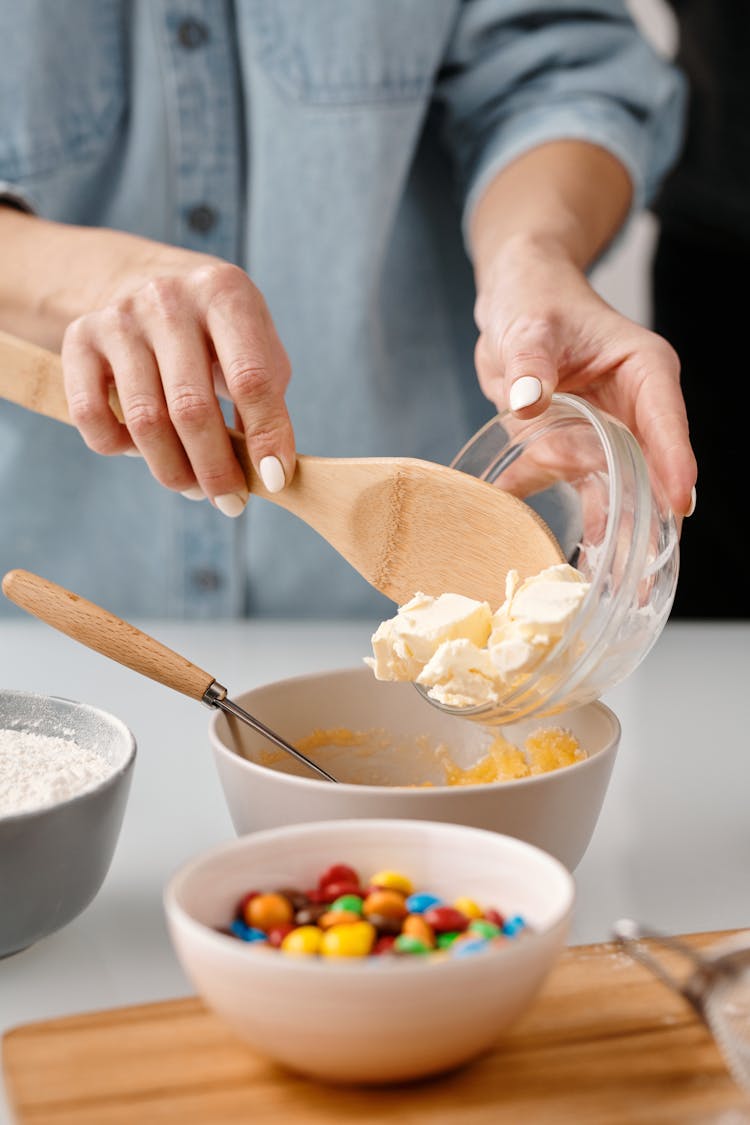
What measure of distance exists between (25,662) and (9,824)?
654mm

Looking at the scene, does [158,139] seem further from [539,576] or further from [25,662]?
[539,576]

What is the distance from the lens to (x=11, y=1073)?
22.8 inches

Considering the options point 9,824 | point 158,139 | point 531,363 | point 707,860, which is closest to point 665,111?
point 158,139

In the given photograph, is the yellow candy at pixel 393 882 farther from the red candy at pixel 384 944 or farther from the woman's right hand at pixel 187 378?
the woman's right hand at pixel 187 378

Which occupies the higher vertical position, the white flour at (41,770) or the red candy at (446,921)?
the red candy at (446,921)

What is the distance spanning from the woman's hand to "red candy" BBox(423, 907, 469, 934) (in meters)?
0.36

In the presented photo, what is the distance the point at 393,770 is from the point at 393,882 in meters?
0.29

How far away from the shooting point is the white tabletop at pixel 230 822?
73 cm

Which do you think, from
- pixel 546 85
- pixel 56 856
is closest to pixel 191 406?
pixel 56 856

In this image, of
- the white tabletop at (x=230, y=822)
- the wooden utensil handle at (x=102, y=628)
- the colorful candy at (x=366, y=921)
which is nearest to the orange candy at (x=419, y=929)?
the colorful candy at (x=366, y=921)

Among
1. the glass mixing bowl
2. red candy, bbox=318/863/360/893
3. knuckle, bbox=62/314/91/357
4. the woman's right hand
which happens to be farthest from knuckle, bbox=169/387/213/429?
red candy, bbox=318/863/360/893

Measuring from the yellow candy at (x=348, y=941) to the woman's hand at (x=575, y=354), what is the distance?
395 mm

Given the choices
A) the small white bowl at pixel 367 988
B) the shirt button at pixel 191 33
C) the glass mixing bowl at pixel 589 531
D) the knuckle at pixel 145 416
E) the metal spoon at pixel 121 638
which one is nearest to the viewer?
the small white bowl at pixel 367 988

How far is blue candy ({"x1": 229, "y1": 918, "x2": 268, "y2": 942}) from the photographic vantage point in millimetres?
607
